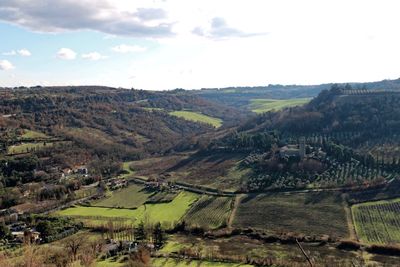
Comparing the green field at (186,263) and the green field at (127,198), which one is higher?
the green field at (186,263)

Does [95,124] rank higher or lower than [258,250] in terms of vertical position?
higher

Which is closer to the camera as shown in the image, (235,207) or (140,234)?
(140,234)

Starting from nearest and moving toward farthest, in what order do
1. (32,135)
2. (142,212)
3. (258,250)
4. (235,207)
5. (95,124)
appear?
(258,250) → (235,207) → (142,212) → (32,135) → (95,124)

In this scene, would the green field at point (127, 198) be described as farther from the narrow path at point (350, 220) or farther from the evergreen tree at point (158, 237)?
the narrow path at point (350, 220)

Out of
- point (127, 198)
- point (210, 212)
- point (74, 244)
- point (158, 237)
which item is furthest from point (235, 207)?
point (74, 244)

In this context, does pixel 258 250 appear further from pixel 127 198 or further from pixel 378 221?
pixel 127 198

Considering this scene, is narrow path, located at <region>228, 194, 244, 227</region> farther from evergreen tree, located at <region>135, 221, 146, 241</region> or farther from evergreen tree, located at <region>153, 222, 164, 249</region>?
evergreen tree, located at <region>135, 221, 146, 241</region>

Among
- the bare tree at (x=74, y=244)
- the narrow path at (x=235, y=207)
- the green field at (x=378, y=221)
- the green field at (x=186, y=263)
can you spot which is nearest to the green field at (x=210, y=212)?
the narrow path at (x=235, y=207)
